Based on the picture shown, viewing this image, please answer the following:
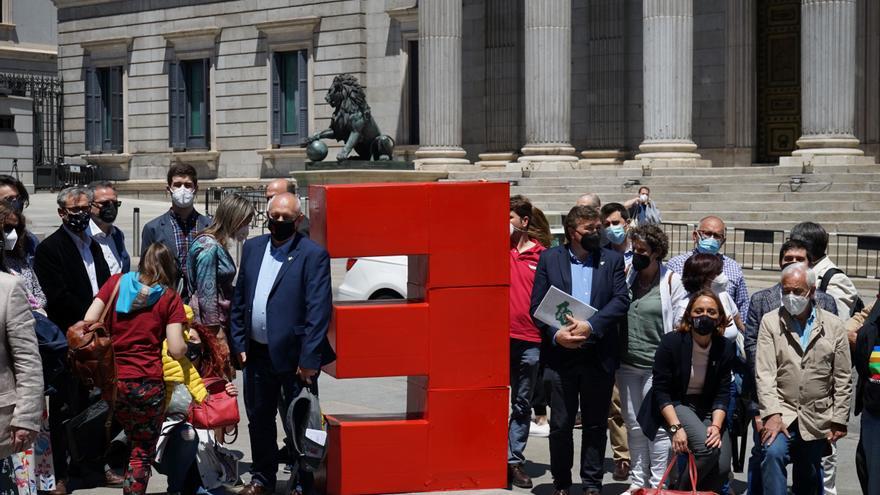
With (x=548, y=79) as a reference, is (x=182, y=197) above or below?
below

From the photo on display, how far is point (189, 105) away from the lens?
42500mm

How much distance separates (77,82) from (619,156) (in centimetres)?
2093

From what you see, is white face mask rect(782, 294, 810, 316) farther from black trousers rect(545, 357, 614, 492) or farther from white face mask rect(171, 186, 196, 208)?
white face mask rect(171, 186, 196, 208)

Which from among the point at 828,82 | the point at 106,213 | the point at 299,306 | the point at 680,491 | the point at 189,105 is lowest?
the point at 680,491

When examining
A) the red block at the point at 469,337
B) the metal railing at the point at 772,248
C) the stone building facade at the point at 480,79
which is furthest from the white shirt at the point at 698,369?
the stone building facade at the point at 480,79

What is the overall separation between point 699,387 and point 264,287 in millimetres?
2784

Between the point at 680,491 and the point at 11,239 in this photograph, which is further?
the point at 11,239

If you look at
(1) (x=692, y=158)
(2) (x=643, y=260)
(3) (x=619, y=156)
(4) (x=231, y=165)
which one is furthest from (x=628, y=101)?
(2) (x=643, y=260)

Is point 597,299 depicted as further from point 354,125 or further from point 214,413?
point 354,125

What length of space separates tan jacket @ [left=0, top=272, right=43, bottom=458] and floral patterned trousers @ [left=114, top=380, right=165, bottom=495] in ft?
6.10

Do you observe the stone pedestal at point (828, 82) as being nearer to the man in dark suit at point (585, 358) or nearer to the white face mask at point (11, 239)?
the man in dark suit at point (585, 358)

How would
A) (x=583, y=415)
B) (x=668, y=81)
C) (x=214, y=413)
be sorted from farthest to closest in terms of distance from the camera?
1. (x=668, y=81)
2. (x=583, y=415)
3. (x=214, y=413)

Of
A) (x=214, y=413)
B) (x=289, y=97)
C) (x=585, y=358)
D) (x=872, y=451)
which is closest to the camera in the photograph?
(x=872, y=451)

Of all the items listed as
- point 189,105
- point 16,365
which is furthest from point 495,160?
point 16,365
